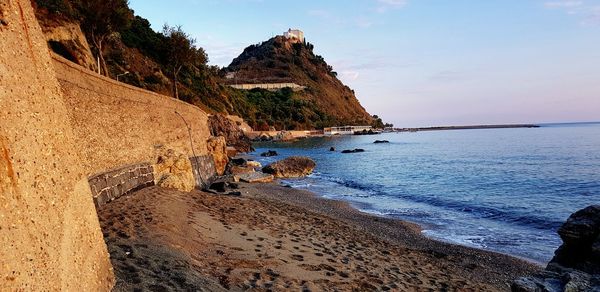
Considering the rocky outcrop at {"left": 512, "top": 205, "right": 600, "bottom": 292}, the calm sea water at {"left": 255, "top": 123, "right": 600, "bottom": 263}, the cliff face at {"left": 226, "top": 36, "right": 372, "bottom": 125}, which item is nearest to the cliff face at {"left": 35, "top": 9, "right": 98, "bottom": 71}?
the calm sea water at {"left": 255, "top": 123, "right": 600, "bottom": 263}

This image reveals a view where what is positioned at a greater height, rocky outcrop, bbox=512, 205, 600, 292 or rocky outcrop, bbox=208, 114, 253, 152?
rocky outcrop, bbox=208, 114, 253, 152

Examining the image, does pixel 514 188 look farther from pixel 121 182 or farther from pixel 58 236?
pixel 58 236

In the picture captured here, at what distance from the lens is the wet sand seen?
6484 mm

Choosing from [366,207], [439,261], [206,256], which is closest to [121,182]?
[206,256]

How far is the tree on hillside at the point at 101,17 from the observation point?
28781 mm

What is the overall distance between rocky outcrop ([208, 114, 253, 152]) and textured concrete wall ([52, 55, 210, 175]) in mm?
40599

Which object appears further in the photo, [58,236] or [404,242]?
[404,242]

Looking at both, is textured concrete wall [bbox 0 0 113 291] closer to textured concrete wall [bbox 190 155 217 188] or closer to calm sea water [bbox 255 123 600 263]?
calm sea water [bbox 255 123 600 263]

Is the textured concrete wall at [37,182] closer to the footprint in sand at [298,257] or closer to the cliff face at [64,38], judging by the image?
the footprint in sand at [298,257]

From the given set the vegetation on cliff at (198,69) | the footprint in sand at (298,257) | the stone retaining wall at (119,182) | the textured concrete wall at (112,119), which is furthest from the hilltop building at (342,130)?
the footprint in sand at (298,257)

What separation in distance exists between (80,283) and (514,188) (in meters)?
29.4

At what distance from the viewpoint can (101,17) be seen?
1157 inches

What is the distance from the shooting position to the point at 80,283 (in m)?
4.14

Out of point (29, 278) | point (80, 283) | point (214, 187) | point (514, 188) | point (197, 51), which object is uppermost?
point (197, 51)
